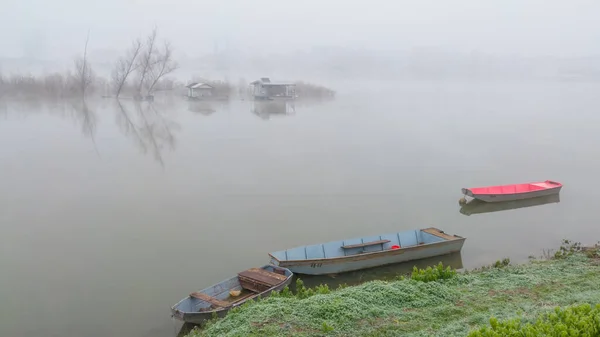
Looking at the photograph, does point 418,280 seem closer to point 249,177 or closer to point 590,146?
point 249,177

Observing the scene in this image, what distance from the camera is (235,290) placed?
1261 centimetres

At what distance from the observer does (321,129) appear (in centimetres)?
4416

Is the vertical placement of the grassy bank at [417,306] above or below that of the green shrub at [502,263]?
above

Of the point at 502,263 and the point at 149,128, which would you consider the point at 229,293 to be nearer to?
the point at 502,263

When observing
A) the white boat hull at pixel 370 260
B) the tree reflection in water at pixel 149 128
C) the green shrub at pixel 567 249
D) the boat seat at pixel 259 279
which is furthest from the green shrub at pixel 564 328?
the tree reflection in water at pixel 149 128

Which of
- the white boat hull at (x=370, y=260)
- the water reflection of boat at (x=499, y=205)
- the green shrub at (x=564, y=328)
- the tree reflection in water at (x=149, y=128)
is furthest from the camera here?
the tree reflection in water at (x=149, y=128)

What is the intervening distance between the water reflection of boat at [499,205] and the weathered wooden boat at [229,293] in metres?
11.3

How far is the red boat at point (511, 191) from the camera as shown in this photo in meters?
22.1

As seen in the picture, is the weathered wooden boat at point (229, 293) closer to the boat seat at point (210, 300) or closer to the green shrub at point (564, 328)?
the boat seat at point (210, 300)

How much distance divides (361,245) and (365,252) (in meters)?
0.33

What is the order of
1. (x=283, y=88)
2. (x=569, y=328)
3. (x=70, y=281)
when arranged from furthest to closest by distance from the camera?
(x=283, y=88) → (x=70, y=281) → (x=569, y=328)

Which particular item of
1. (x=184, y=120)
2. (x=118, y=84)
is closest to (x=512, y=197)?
(x=184, y=120)

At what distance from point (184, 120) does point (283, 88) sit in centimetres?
2904

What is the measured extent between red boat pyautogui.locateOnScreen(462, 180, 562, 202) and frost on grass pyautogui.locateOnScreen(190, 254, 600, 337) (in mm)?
10094
